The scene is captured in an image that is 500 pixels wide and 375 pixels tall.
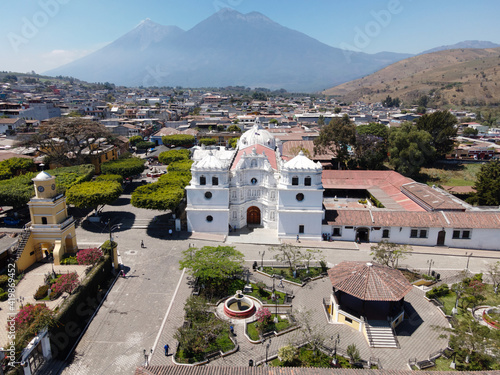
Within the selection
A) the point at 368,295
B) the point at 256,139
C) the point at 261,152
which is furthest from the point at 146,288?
the point at 256,139

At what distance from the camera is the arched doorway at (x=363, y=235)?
34684 millimetres

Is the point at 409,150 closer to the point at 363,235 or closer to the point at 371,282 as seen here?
the point at 363,235

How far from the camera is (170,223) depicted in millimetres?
37500

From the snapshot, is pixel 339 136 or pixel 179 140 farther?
pixel 179 140

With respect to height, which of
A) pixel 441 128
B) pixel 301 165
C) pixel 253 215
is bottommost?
pixel 253 215

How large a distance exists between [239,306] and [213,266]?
10.7 ft

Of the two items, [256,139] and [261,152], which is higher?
[256,139]

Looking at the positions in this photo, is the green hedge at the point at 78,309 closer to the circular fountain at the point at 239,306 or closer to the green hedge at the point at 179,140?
the circular fountain at the point at 239,306

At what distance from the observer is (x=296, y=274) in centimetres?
2770

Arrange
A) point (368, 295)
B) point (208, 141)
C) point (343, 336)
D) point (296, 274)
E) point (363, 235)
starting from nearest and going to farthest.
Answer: point (368, 295) < point (343, 336) < point (296, 274) < point (363, 235) < point (208, 141)

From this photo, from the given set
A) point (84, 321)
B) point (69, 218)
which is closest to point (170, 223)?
point (69, 218)

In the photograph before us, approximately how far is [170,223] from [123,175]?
14.2 m

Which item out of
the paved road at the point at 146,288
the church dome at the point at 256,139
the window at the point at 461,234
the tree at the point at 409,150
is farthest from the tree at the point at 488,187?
the church dome at the point at 256,139

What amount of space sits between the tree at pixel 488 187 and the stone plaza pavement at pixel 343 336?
22391mm
